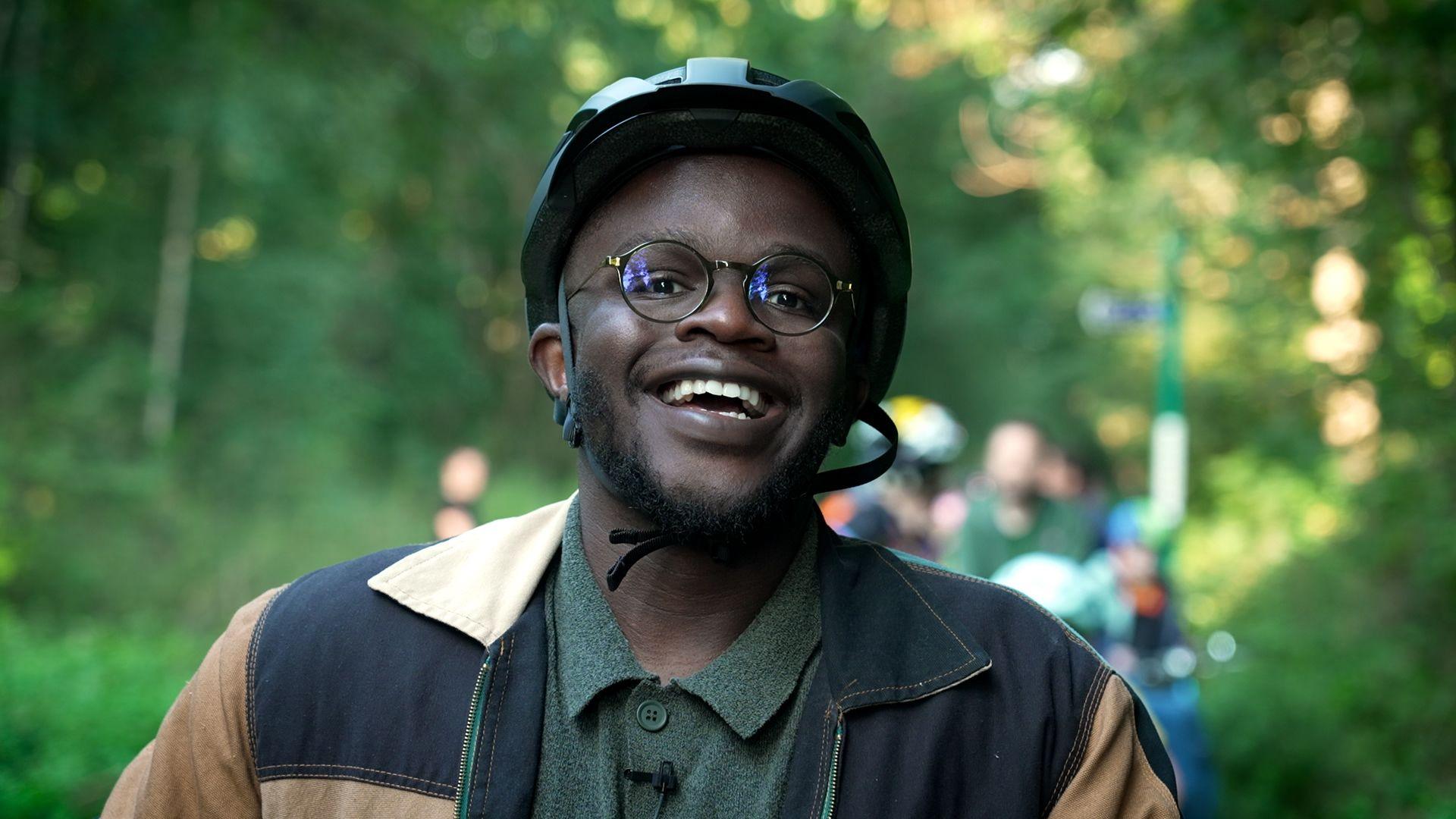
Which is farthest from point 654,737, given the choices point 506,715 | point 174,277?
point 174,277

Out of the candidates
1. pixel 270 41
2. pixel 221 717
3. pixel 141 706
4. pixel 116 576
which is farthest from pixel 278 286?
pixel 221 717

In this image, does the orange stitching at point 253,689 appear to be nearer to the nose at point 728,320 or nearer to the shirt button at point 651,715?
the shirt button at point 651,715

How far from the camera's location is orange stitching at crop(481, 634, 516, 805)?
2.28m

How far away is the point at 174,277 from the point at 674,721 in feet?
48.0

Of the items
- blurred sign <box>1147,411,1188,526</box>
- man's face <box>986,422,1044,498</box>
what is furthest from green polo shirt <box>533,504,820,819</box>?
blurred sign <box>1147,411,1188,526</box>

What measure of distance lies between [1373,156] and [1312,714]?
162 inches

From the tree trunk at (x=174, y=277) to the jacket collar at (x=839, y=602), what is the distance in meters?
13.1

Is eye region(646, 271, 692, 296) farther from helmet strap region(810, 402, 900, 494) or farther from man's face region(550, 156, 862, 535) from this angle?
helmet strap region(810, 402, 900, 494)

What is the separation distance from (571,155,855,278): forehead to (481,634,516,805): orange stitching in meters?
0.74

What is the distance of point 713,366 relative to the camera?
7.99 ft

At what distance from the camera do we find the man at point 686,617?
2.32 meters

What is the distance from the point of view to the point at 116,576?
1204cm

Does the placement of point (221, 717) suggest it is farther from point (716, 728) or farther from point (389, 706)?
point (716, 728)

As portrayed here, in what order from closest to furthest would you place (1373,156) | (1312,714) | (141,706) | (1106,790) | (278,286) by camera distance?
(1106,790) → (141,706) → (1373,156) → (1312,714) → (278,286)
